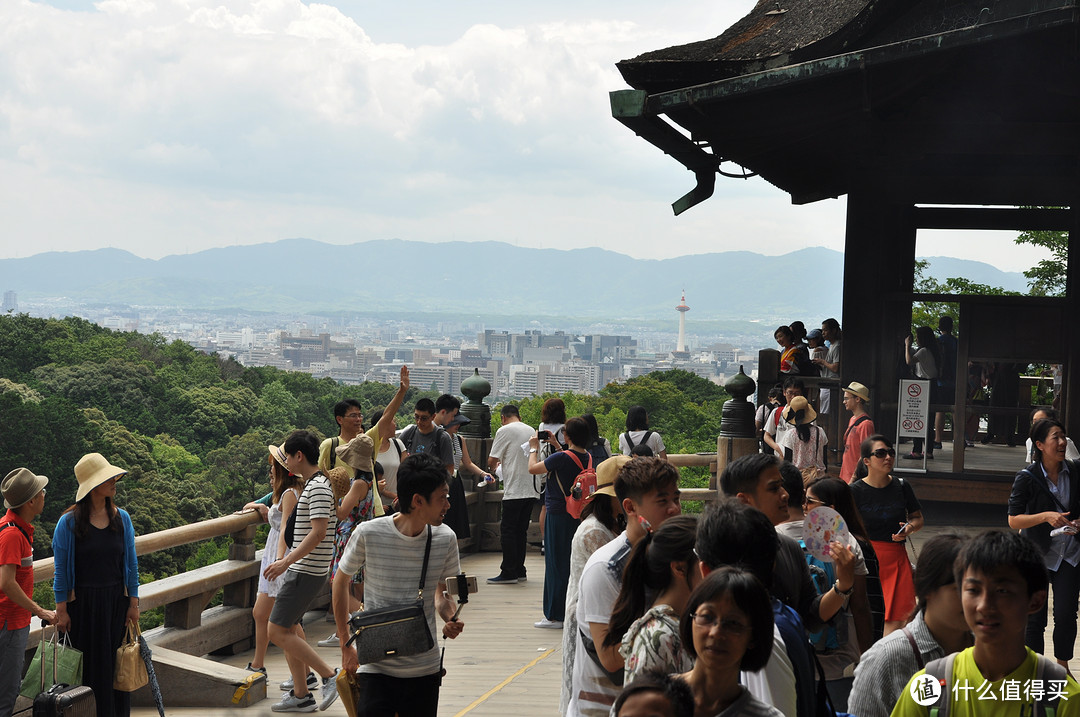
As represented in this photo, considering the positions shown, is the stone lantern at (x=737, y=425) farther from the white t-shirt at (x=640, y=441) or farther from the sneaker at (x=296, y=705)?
the sneaker at (x=296, y=705)

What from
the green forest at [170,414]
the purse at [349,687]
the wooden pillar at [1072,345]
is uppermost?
the wooden pillar at [1072,345]

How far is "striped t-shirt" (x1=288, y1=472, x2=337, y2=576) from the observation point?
652 centimetres

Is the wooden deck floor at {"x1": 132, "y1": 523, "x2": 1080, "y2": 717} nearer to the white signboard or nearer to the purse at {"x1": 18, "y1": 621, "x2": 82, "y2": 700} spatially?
the white signboard

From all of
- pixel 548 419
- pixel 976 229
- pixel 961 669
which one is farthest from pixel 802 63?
pixel 961 669

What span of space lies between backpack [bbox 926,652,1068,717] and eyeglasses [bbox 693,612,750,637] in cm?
51

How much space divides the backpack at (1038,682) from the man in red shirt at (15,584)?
4891 millimetres

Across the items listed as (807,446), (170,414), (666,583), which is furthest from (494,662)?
(170,414)

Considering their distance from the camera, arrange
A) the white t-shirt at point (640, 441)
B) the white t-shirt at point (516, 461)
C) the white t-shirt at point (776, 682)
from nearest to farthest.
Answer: the white t-shirt at point (776, 682) < the white t-shirt at point (640, 441) < the white t-shirt at point (516, 461)

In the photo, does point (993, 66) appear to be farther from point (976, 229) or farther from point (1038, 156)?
point (976, 229)

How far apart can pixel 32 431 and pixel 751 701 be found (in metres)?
57.9

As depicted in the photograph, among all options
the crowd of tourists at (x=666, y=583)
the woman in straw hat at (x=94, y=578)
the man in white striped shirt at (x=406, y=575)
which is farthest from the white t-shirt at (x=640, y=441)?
the man in white striped shirt at (x=406, y=575)

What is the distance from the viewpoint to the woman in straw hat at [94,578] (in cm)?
615

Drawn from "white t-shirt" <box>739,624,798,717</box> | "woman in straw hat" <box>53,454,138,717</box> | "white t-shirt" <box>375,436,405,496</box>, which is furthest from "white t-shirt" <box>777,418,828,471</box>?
"white t-shirt" <box>739,624,798,717</box>

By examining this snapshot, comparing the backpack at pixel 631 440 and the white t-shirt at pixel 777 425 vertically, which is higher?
the white t-shirt at pixel 777 425
